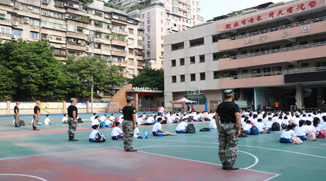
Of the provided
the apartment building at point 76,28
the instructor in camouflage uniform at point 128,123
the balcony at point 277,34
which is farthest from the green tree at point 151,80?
the instructor in camouflage uniform at point 128,123

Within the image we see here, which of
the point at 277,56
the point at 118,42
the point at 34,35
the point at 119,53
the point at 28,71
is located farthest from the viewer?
the point at 119,53

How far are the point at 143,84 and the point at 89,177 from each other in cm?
4964

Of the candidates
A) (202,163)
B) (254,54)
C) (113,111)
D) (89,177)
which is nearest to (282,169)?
(202,163)

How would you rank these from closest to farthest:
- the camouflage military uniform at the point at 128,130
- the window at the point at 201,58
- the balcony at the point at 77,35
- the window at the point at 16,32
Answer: the camouflage military uniform at the point at 128,130 → the window at the point at 201,58 → the window at the point at 16,32 → the balcony at the point at 77,35

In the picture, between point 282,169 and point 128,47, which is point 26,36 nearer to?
point 128,47

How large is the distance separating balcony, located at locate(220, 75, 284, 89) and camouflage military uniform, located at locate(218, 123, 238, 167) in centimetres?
3213

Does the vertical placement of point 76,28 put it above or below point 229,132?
above

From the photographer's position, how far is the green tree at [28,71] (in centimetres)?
3731

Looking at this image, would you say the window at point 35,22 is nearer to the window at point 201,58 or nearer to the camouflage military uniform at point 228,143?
the window at point 201,58

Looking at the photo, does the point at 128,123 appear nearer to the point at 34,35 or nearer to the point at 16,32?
the point at 16,32

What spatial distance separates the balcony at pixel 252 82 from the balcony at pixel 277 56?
205 cm

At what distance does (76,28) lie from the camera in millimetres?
56156

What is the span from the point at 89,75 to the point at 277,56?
2938 cm

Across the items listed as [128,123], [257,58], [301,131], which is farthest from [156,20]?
[128,123]
